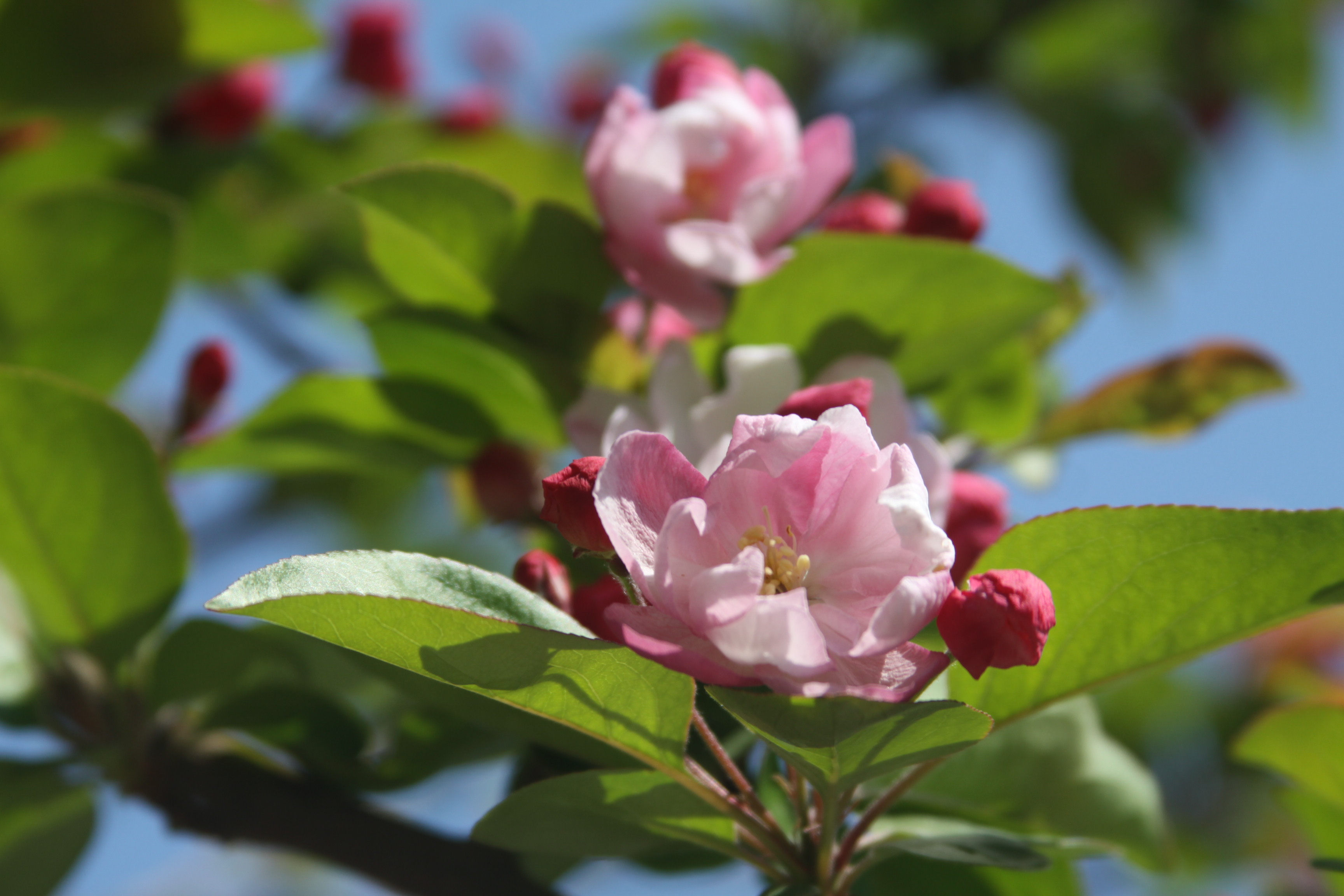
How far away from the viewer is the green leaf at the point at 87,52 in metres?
1.39

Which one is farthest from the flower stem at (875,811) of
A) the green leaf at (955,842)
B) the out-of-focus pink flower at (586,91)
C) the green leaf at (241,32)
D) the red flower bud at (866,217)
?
the out-of-focus pink flower at (586,91)

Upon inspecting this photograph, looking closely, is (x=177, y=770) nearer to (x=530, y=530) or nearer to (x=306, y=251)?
(x=530, y=530)

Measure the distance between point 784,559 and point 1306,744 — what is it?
0.53 m

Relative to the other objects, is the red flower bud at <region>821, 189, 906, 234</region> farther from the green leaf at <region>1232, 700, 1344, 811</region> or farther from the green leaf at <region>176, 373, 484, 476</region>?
the green leaf at <region>1232, 700, 1344, 811</region>

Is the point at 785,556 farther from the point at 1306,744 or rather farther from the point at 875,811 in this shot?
the point at 1306,744

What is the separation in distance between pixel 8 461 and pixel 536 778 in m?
0.48

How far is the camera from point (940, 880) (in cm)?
94

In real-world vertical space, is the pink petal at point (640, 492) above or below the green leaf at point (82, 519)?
above

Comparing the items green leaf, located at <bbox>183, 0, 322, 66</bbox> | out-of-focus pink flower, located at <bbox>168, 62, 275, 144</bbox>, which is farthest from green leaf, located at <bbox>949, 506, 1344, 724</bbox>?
out-of-focus pink flower, located at <bbox>168, 62, 275, 144</bbox>

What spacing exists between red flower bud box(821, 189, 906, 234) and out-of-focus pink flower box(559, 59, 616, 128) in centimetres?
141

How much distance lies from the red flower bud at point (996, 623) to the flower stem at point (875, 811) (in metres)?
0.19

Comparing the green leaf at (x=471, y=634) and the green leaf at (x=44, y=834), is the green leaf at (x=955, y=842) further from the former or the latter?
the green leaf at (x=44, y=834)

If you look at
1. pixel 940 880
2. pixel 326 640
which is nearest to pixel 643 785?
pixel 326 640

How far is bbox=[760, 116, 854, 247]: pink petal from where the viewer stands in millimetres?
949
